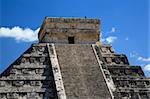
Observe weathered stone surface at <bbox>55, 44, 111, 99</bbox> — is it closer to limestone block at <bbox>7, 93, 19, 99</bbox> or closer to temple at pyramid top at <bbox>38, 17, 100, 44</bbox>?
temple at pyramid top at <bbox>38, 17, 100, 44</bbox>

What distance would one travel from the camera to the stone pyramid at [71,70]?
686 inches

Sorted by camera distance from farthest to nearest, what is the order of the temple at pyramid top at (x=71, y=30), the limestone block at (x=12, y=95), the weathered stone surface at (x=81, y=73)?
the temple at pyramid top at (x=71, y=30) → the weathered stone surface at (x=81, y=73) → the limestone block at (x=12, y=95)

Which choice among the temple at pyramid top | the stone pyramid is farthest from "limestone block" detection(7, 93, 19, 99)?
the temple at pyramid top

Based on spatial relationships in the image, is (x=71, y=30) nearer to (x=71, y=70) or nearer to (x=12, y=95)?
(x=71, y=70)

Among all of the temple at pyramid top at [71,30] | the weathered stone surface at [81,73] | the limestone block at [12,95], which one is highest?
the temple at pyramid top at [71,30]

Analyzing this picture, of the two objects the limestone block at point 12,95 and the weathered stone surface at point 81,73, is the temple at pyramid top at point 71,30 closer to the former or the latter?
the weathered stone surface at point 81,73

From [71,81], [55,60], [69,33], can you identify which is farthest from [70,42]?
[71,81]

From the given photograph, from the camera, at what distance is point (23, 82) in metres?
17.9

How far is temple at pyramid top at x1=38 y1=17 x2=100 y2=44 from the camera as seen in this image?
2212 cm

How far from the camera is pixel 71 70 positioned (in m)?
18.8

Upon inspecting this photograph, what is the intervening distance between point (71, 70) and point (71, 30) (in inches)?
164

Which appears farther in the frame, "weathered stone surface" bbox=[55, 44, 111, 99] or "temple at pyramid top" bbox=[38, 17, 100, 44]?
"temple at pyramid top" bbox=[38, 17, 100, 44]

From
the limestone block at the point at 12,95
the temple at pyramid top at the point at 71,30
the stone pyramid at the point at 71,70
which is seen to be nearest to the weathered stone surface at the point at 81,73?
the stone pyramid at the point at 71,70

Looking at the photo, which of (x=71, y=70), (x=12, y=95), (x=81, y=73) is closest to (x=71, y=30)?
(x=71, y=70)
